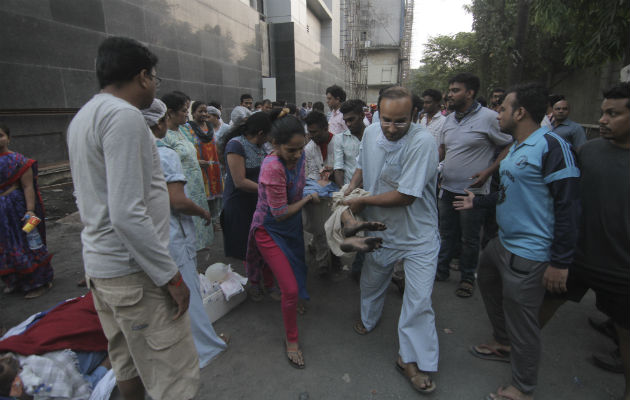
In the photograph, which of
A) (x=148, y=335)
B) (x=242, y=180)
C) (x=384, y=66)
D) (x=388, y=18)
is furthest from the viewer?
(x=384, y=66)

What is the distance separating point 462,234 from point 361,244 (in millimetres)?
1856

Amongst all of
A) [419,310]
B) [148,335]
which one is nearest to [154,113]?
[148,335]

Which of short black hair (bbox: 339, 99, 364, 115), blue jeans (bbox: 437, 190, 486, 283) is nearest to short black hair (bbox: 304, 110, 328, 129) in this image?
short black hair (bbox: 339, 99, 364, 115)

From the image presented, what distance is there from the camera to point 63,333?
2334mm

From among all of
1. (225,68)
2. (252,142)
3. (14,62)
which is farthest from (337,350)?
(225,68)

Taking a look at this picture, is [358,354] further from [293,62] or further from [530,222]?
[293,62]

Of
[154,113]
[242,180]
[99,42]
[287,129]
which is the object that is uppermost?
[99,42]

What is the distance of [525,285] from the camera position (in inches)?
78.6

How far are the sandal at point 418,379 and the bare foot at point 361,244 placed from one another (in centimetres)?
90

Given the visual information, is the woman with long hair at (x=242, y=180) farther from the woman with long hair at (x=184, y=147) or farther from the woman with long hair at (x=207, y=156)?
the woman with long hair at (x=207, y=156)

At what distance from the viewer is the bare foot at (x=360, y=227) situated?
2180mm

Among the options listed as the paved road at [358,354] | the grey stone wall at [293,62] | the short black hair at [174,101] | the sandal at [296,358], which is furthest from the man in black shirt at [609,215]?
the grey stone wall at [293,62]

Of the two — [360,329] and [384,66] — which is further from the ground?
[384,66]

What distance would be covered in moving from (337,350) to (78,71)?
765cm
